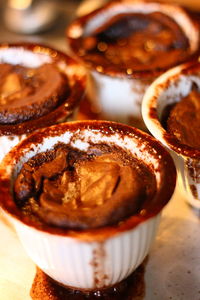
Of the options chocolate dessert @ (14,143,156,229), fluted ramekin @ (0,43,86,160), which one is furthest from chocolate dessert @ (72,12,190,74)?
chocolate dessert @ (14,143,156,229)

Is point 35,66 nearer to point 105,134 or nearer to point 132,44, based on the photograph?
point 132,44

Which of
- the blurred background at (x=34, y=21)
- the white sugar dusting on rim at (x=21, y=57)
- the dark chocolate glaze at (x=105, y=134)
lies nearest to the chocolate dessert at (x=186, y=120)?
the dark chocolate glaze at (x=105, y=134)

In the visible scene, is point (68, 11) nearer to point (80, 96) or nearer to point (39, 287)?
point (80, 96)

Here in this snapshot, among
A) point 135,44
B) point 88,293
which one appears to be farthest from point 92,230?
point 135,44

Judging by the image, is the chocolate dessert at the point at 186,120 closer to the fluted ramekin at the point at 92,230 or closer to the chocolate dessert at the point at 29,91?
the fluted ramekin at the point at 92,230

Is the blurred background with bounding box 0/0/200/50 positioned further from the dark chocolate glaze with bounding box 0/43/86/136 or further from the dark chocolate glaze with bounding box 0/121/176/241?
the dark chocolate glaze with bounding box 0/121/176/241

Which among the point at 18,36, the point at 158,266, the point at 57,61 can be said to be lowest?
the point at 158,266

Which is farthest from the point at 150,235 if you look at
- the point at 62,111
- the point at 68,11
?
the point at 68,11
